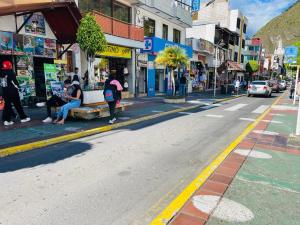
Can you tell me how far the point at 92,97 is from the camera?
31.5 feet

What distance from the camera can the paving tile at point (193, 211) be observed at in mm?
3068

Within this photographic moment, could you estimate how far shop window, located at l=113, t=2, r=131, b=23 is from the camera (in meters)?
17.5

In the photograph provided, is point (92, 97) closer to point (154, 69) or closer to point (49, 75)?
point (49, 75)

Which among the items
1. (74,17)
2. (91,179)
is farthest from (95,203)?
(74,17)

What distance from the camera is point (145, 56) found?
69.3 ft

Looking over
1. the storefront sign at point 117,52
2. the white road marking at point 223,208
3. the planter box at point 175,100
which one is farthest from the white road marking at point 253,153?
the storefront sign at point 117,52

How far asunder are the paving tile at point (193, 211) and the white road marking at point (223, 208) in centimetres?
5

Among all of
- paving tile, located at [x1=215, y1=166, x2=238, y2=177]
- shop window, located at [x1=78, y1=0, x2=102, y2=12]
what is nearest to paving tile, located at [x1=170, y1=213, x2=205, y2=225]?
paving tile, located at [x1=215, y1=166, x2=238, y2=177]

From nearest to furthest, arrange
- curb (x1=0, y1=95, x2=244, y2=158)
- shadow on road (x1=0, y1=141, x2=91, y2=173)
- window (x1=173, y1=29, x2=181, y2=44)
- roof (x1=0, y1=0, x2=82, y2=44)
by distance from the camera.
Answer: shadow on road (x1=0, y1=141, x2=91, y2=173), curb (x1=0, y1=95, x2=244, y2=158), roof (x1=0, y1=0, x2=82, y2=44), window (x1=173, y1=29, x2=181, y2=44)

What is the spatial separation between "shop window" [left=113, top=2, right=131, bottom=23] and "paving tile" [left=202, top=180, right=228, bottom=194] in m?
15.8

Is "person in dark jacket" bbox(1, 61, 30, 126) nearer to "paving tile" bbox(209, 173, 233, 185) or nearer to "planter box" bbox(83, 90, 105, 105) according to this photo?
"planter box" bbox(83, 90, 105, 105)

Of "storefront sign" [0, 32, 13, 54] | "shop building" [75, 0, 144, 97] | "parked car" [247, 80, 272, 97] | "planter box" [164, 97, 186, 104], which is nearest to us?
"storefront sign" [0, 32, 13, 54]

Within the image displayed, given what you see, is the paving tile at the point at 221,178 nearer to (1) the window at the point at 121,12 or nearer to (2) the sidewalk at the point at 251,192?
(2) the sidewalk at the point at 251,192

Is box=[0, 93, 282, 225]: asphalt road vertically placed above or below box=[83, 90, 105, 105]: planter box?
below
